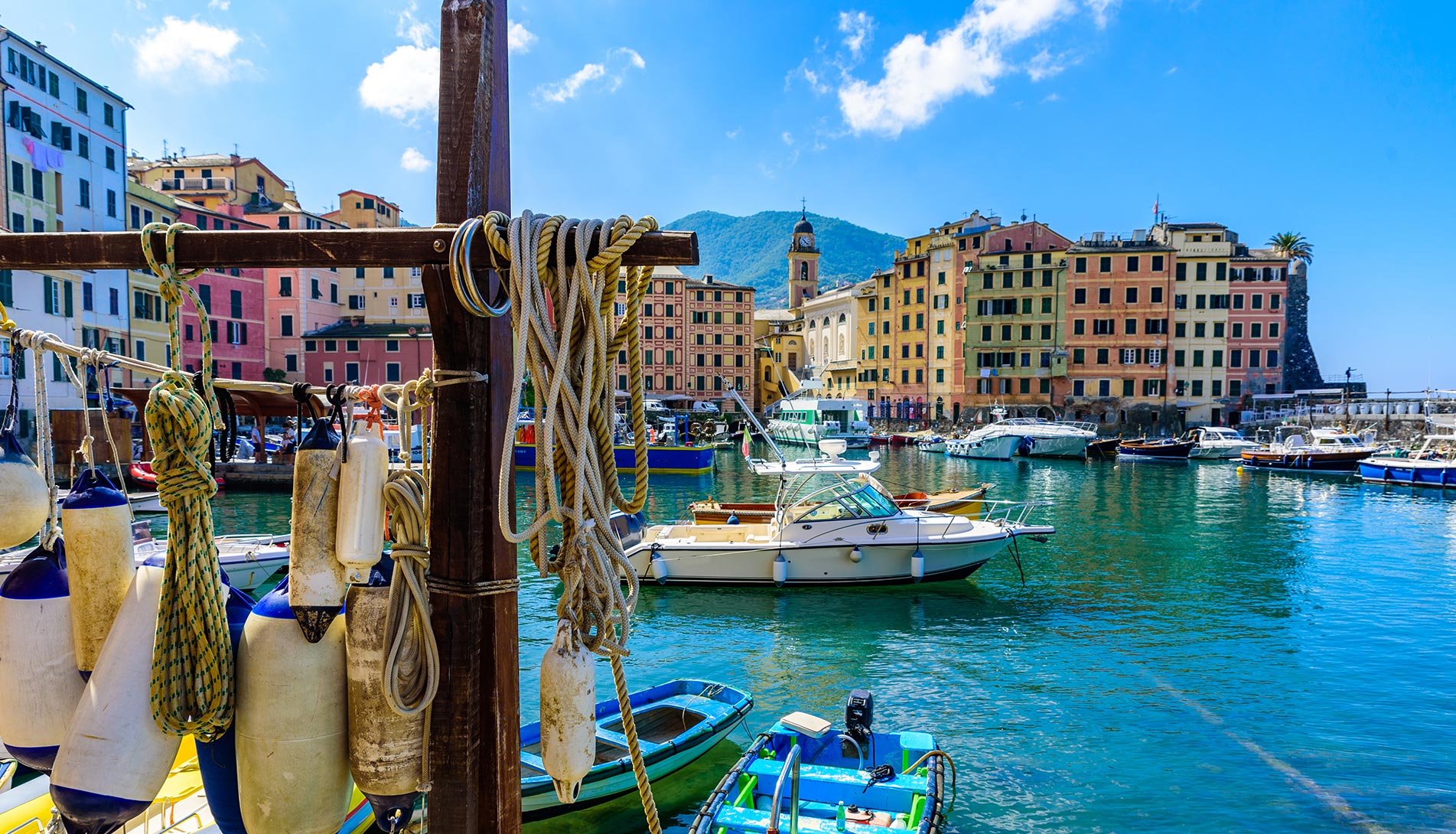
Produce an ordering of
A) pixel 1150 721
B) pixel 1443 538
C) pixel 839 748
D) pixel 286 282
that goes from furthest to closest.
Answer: pixel 286 282 → pixel 1443 538 → pixel 1150 721 → pixel 839 748

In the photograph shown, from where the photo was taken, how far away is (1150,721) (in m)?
9.95

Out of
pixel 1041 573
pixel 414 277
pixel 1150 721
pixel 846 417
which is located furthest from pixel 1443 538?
pixel 414 277

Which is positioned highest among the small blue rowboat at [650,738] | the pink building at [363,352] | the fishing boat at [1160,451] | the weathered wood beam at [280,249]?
the pink building at [363,352]

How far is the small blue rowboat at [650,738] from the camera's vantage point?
711cm

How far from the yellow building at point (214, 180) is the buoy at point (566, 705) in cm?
6433

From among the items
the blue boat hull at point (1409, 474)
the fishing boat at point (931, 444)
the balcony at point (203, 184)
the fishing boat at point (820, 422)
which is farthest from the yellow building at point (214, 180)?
the blue boat hull at point (1409, 474)

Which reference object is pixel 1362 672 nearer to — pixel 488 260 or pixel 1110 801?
pixel 1110 801

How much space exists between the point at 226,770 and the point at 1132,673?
39.5 feet

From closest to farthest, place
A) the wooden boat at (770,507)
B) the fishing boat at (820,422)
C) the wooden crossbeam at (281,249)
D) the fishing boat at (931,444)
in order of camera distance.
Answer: the wooden crossbeam at (281,249) < the wooden boat at (770,507) < the fishing boat at (931,444) < the fishing boat at (820,422)

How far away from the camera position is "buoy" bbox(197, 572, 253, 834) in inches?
90.4

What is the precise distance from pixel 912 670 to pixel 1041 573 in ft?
24.6

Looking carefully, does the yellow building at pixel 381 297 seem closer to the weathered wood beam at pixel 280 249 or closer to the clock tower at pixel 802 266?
the clock tower at pixel 802 266

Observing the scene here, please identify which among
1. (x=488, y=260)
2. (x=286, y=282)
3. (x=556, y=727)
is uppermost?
(x=286, y=282)

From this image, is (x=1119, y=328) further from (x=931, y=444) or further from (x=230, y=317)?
(x=230, y=317)
